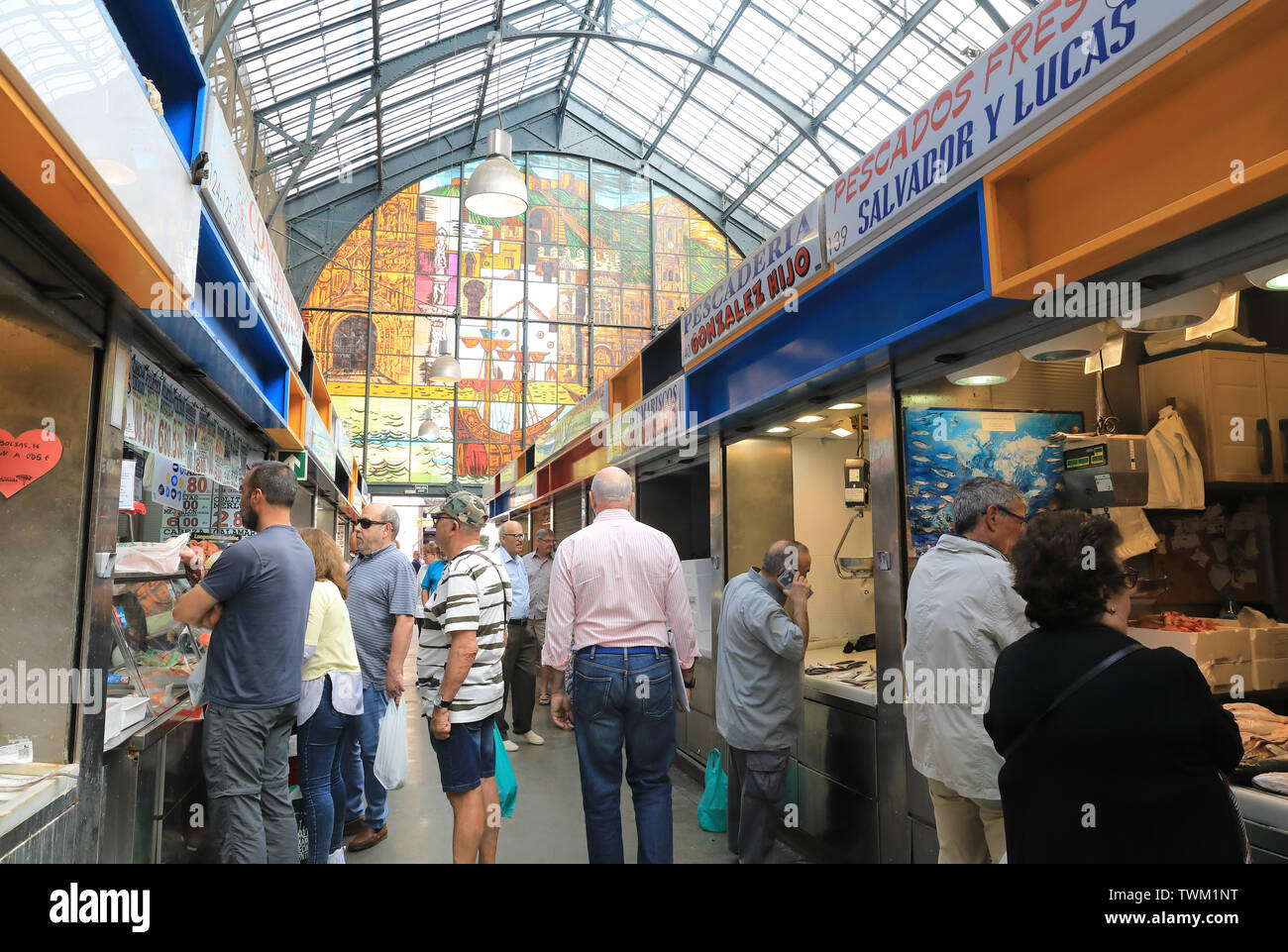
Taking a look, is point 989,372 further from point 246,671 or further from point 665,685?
point 246,671

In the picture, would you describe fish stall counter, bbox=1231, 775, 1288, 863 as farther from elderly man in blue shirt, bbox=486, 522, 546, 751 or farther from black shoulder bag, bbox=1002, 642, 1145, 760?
elderly man in blue shirt, bbox=486, 522, 546, 751

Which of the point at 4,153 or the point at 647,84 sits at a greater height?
the point at 647,84

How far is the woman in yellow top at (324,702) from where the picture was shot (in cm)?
327

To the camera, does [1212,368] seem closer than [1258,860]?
No

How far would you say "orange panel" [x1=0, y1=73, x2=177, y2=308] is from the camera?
1470 mm

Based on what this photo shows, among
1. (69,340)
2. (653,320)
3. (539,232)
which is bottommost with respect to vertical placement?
(69,340)

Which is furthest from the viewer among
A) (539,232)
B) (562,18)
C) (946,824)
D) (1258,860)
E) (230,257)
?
(539,232)

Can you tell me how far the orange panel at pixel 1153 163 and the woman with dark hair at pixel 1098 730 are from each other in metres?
0.81

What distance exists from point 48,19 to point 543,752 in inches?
210

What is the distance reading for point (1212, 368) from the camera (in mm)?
3502

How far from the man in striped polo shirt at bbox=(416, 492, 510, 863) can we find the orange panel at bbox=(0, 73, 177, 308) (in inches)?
57.9
